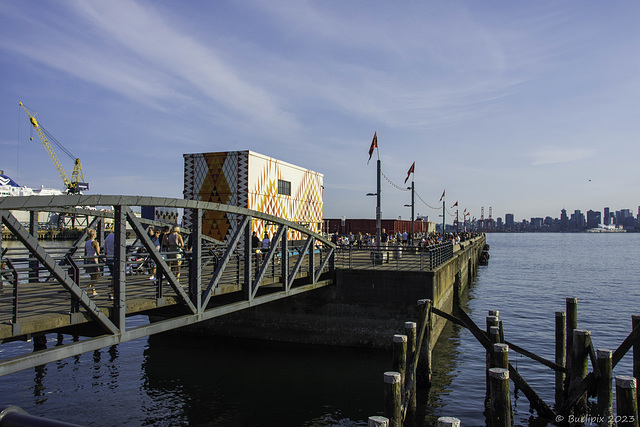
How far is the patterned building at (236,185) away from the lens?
22.7 metres

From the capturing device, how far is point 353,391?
14414 millimetres

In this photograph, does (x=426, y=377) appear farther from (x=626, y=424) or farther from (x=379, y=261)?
(x=379, y=261)

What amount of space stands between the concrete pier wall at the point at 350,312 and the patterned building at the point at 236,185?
16.2 feet

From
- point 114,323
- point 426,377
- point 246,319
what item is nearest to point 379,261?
point 246,319

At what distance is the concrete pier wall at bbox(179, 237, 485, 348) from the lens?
1800 cm

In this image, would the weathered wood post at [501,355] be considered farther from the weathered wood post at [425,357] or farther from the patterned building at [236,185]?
the patterned building at [236,185]

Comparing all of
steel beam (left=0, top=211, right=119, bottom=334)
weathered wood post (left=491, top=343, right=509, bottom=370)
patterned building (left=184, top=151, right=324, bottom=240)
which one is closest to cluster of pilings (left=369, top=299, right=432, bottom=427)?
weathered wood post (left=491, top=343, right=509, bottom=370)

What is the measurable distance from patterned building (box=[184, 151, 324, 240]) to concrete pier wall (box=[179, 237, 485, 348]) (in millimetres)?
4928

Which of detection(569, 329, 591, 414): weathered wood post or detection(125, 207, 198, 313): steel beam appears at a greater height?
detection(125, 207, 198, 313): steel beam

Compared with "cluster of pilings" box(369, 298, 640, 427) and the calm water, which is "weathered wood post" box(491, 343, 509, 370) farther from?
the calm water

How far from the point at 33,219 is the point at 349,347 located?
37.4 feet

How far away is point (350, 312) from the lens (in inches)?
728

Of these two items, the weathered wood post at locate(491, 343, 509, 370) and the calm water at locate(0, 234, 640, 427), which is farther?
the calm water at locate(0, 234, 640, 427)

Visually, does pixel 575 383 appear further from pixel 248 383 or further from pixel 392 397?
pixel 248 383
